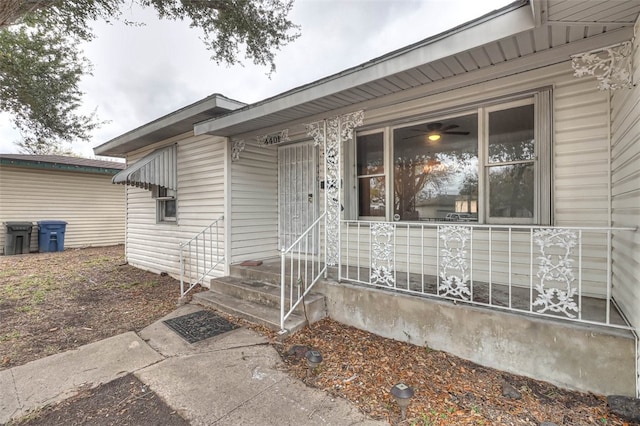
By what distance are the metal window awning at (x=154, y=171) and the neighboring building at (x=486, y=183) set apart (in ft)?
0.34

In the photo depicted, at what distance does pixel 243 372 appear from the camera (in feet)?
9.02

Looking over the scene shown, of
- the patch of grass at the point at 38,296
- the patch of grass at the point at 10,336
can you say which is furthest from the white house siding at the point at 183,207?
the patch of grass at the point at 10,336

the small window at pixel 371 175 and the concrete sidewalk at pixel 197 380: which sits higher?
the small window at pixel 371 175

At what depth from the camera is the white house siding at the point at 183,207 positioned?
5.55 meters

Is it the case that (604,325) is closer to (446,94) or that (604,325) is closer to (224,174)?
(446,94)

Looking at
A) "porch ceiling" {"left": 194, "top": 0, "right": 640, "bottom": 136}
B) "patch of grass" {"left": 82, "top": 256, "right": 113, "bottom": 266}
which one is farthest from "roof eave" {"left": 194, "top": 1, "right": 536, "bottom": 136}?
"patch of grass" {"left": 82, "top": 256, "right": 113, "bottom": 266}

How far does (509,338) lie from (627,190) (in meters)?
1.53

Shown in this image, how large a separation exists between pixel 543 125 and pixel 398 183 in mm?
1786

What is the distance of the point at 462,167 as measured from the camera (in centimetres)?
372

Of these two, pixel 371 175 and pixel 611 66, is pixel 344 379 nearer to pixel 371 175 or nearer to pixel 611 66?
pixel 371 175

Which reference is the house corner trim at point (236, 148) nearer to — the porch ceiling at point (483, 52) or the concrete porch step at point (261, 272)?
the porch ceiling at point (483, 52)

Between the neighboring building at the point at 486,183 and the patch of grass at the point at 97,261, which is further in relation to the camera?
the patch of grass at the point at 97,261

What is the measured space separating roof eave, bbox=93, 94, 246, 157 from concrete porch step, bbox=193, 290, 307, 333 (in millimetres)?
3196

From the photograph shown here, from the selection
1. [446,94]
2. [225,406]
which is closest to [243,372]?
[225,406]
